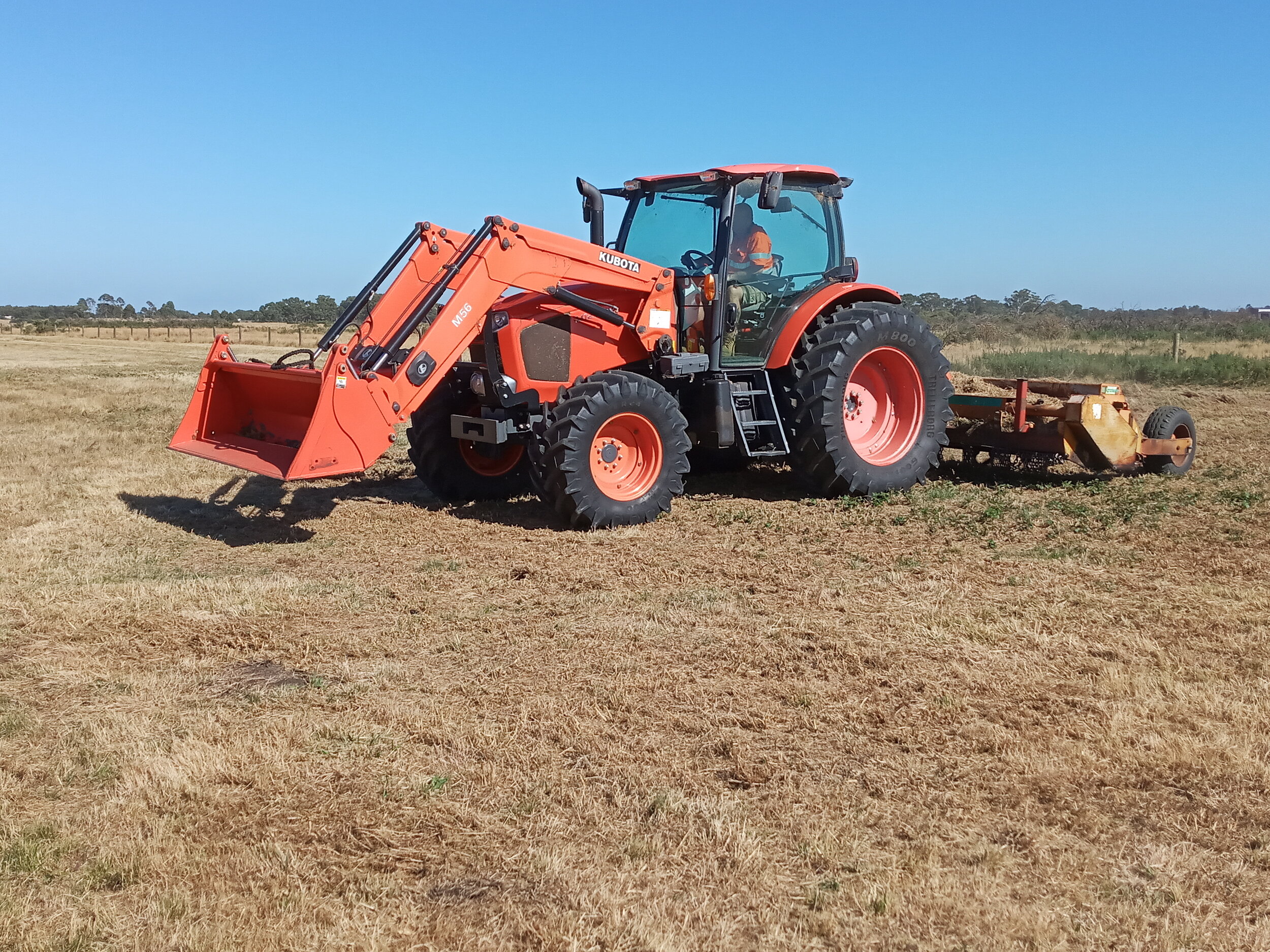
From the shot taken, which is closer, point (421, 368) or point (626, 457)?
point (421, 368)

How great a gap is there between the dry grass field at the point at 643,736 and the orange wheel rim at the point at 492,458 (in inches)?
45.4

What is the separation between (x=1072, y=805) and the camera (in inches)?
148

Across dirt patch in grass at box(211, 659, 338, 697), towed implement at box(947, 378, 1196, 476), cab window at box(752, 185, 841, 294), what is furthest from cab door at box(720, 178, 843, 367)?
dirt patch in grass at box(211, 659, 338, 697)

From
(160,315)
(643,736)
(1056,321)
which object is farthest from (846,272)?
(160,315)

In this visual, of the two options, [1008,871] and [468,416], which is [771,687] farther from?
[468,416]

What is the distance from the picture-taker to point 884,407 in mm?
9867

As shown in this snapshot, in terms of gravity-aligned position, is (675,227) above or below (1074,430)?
above

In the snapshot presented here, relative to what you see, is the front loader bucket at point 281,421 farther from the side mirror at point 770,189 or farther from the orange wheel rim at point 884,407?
the orange wheel rim at point 884,407

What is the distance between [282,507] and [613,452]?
2.85 metres

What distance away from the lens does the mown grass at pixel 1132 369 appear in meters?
19.8

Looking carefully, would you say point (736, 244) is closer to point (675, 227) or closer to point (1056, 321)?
point (675, 227)

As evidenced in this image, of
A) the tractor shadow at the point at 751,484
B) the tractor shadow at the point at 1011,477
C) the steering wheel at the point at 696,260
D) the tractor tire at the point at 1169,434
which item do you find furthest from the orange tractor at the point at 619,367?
the tractor shadow at the point at 1011,477

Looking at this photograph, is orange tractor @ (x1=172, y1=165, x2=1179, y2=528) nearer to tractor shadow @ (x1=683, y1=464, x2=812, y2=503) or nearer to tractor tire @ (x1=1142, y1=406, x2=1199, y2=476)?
tractor tire @ (x1=1142, y1=406, x2=1199, y2=476)

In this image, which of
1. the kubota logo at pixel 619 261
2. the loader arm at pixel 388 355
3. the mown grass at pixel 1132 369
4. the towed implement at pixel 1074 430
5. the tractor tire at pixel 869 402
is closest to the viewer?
the loader arm at pixel 388 355
